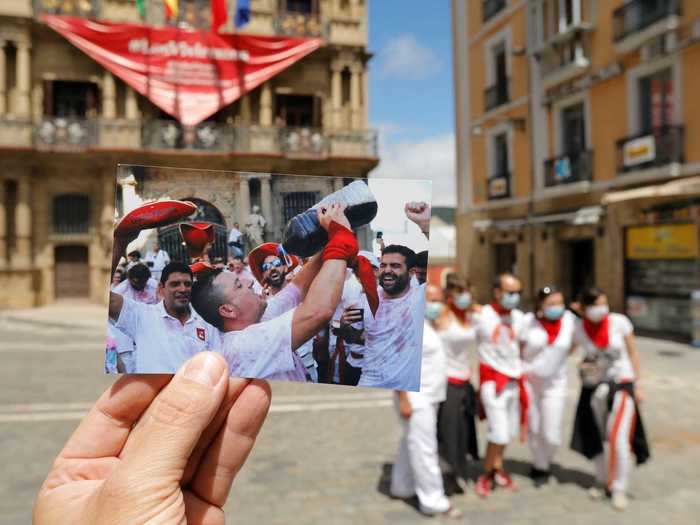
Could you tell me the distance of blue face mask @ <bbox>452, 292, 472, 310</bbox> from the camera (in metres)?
4.97

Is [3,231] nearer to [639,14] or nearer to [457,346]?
[457,346]

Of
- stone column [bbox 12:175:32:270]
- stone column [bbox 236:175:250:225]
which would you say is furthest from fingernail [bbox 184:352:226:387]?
stone column [bbox 12:175:32:270]

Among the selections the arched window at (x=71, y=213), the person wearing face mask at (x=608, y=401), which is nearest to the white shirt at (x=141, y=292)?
the person wearing face mask at (x=608, y=401)

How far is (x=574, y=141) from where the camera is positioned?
60.2 feet

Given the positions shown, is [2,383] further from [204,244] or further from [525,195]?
[525,195]

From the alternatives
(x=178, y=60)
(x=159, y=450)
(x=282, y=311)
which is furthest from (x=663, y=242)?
(x=159, y=450)

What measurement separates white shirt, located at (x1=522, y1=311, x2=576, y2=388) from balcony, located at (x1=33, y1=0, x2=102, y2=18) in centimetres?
2046

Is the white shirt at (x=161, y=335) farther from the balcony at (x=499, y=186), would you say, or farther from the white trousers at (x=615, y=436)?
the balcony at (x=499, y=186)

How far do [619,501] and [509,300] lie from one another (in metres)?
1.88

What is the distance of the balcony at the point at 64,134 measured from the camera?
19594 millimetres

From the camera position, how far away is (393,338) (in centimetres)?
190

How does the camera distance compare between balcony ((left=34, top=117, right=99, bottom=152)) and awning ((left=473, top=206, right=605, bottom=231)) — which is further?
balcony ((left=34, top=117, right=99, bottom=152))

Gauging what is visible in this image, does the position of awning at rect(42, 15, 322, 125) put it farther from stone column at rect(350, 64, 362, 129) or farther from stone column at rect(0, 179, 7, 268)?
stone column at rect(0, 179, 7, 268)

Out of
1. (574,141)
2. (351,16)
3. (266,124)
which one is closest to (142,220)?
(574,141)
